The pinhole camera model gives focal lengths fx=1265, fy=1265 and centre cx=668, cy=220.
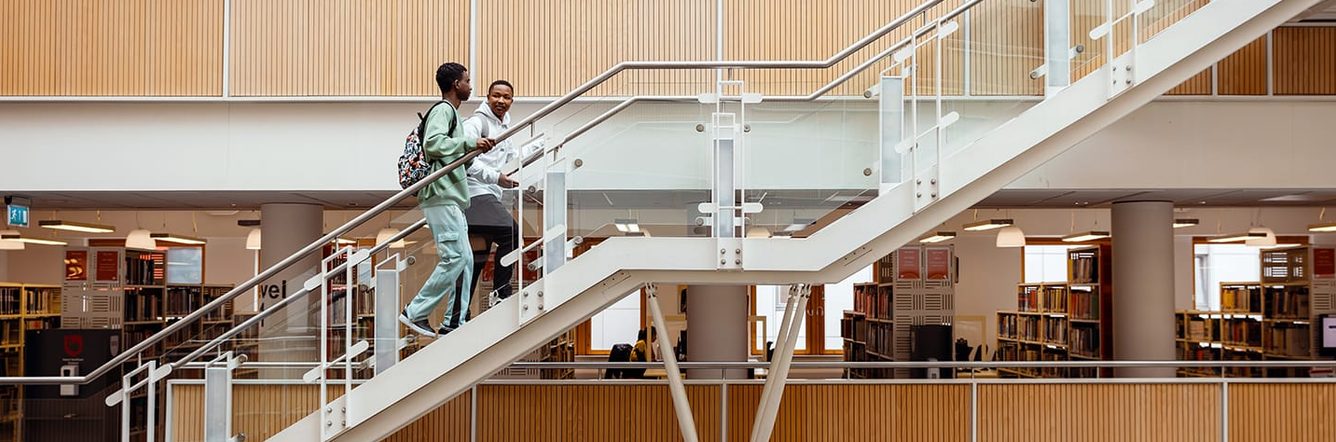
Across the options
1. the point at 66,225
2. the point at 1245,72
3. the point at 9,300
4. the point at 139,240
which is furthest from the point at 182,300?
the point at 1245,72

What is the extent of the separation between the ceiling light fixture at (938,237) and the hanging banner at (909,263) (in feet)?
3.27

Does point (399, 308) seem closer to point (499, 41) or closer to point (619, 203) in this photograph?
point (619, 203)

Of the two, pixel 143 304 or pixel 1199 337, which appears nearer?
pixel 143 304

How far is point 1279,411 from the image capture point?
823 cm

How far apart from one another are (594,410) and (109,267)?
741 centimetres

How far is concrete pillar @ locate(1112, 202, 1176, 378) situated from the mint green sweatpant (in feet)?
19.7

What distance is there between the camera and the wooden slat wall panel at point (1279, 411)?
8227 millimetres

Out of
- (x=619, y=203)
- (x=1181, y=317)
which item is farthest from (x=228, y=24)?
(x=1181, y=317)

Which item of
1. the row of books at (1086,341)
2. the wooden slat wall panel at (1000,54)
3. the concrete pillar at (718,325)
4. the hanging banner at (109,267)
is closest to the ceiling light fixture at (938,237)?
the row of books at (1086,341)

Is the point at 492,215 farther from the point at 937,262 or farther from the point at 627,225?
the point at 937,262

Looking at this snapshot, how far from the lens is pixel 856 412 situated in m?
8.21

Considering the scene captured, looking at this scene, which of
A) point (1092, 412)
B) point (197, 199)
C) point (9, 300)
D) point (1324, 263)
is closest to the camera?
point (1092, 412)

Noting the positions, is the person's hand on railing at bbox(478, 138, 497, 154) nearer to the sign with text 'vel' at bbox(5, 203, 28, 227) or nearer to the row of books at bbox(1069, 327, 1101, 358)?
the sign with text 'vel' at bbox(5, 203, 28, 227)

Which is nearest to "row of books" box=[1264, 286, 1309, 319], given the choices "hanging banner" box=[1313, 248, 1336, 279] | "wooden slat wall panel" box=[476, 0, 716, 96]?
"hanging banner" box=[1313, 248, 1336, 279]
